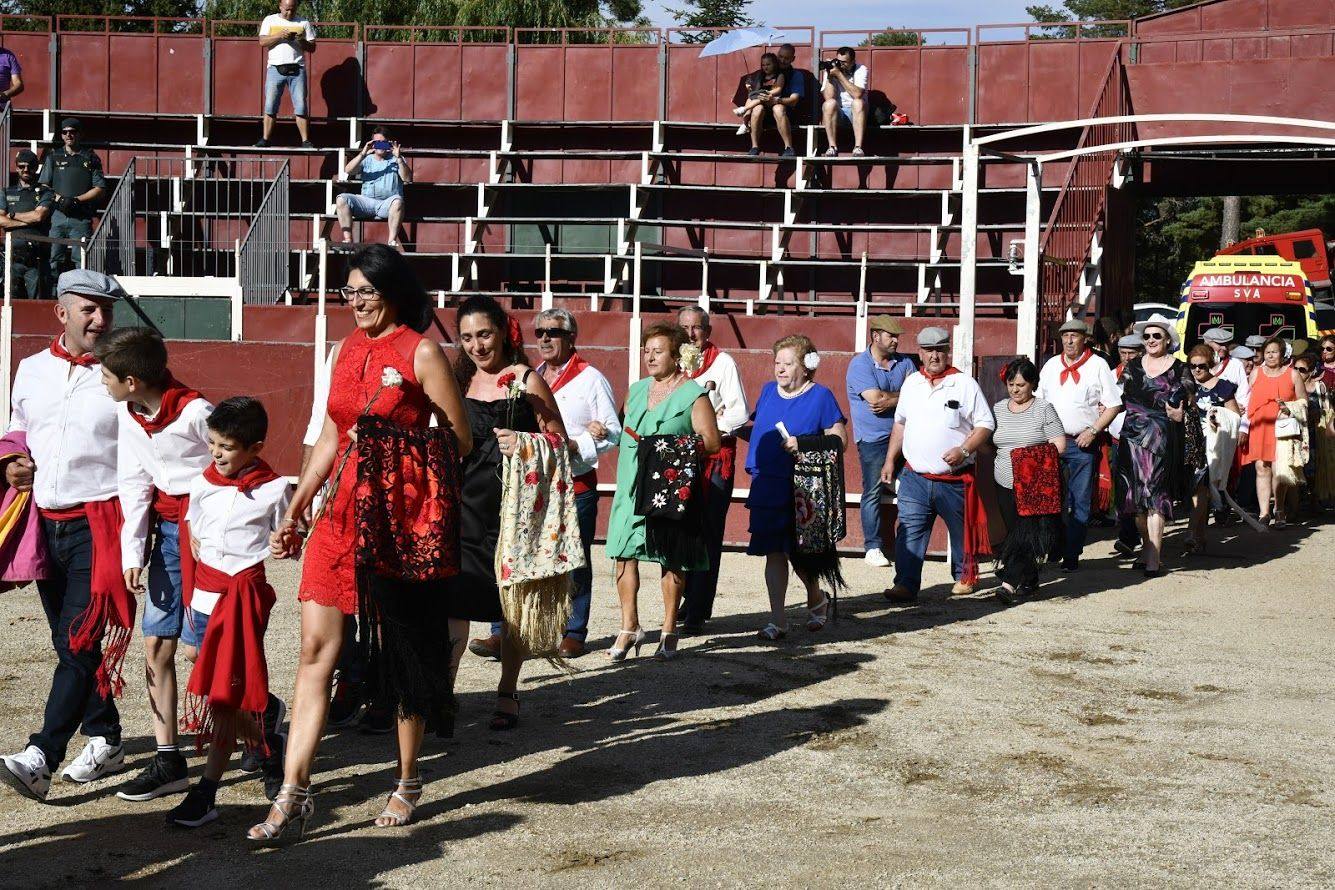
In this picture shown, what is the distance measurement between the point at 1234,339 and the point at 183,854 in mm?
18987

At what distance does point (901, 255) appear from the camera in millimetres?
21234

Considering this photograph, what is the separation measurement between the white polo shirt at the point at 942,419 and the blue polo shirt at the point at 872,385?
1.15 metres

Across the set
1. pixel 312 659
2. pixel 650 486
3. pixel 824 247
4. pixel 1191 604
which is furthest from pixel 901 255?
pixel 312 659

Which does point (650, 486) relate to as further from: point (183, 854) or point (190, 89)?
point (190, 89)

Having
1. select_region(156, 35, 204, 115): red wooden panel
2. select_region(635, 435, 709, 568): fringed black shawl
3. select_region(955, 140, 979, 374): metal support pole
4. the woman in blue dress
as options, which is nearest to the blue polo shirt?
select_region(955, 140, 979, 374): metal support pole

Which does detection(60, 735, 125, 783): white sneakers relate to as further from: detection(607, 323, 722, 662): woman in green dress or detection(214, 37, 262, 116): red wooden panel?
detection(214, 37, 262, 116): red wooden panel

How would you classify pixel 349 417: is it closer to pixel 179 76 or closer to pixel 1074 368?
pixel 1074 368

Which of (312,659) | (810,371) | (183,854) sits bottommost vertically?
(183,854)

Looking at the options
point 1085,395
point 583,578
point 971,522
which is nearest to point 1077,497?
point 1085,395

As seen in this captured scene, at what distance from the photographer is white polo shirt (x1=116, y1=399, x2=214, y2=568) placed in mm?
5715

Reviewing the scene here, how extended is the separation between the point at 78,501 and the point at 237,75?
57.9ft

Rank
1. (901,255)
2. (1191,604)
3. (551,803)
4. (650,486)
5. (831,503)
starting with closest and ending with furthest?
(551,803) → (650,486) → (831,503) → (1191,604) → (901,255)

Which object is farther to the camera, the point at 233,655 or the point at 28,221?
the point at 28,221

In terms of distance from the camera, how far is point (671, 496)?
26.8 ft
